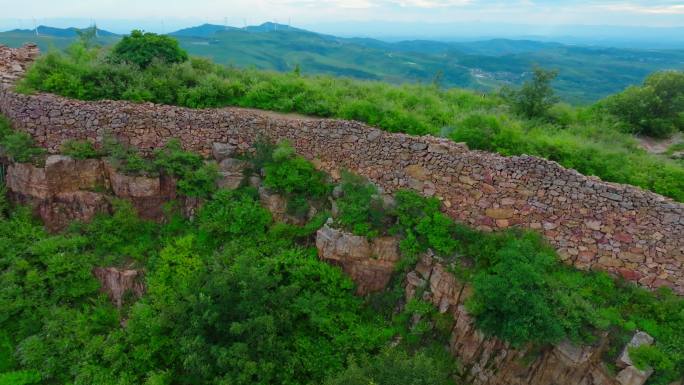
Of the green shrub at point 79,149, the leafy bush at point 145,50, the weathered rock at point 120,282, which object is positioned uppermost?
the leafy bush at point 145,50

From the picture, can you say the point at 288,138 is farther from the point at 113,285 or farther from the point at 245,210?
the point at 113,285

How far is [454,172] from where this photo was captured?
10.4 m

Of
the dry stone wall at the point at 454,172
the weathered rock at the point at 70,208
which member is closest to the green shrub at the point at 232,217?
the dry stone wall at the point at 454,172

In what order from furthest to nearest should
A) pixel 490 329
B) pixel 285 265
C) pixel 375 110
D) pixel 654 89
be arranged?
1. pixel 654 89
2. pixel 375 110
3. pixel 285 265
4. pixel 490 329

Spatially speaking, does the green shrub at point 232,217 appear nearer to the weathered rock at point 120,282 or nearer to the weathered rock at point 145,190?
the weathered rock at point 145,190

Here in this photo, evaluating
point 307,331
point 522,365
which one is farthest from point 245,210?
point 522,365

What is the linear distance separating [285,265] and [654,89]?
12.3 m

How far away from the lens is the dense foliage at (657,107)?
12.7 meters

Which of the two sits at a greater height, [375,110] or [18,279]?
[375,110]

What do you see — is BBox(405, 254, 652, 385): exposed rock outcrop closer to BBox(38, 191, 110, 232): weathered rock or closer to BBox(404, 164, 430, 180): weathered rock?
BBox(404, 164, 430, 180): weathered rock

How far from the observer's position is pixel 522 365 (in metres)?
8.98

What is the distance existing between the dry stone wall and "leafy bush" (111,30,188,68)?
2.34m

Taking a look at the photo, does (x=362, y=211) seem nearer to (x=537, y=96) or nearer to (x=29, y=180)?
(x=537, y=96)

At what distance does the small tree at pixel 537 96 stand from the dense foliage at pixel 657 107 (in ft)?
7.19
